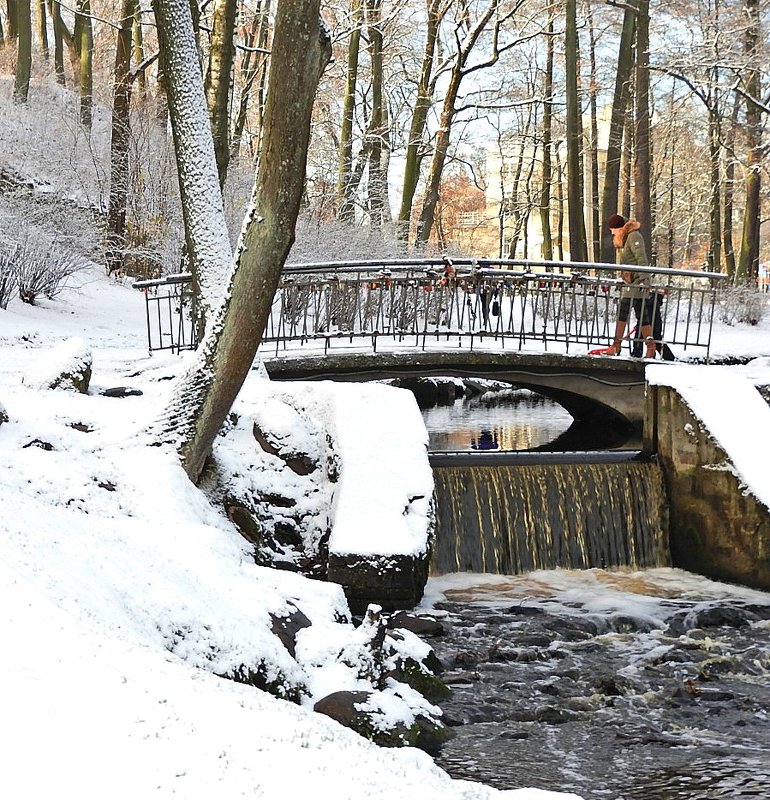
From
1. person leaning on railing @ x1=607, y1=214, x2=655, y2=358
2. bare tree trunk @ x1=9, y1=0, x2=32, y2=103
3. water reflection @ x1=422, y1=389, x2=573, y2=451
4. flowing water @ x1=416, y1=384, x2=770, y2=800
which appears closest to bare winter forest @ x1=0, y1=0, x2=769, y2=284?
bare tree trunk @ x1=9, y1=0, x2=32, y2=103

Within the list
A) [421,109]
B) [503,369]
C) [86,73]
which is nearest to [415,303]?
[503,369]

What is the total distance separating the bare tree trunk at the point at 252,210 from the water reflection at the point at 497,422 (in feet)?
24.2

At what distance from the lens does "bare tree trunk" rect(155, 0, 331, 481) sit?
7.37 m

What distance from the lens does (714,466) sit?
32.8ft

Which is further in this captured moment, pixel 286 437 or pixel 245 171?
pixel 245 171

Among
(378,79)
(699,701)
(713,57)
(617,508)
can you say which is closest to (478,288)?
(617,508)

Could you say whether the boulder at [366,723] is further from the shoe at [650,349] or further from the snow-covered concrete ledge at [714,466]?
the shoe at [650,349]

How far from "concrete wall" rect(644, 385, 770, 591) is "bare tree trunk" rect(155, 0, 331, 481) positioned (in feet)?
15.0

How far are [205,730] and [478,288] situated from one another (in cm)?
1186

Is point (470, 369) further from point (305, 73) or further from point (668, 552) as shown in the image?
point (305, 73)

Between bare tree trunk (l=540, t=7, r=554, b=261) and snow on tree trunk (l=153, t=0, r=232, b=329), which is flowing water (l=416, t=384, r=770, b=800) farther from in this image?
bare tree trunk (l=540, t=7, r=554, b=261)

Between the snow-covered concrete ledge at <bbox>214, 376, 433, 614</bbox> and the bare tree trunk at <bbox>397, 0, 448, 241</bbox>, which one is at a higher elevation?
the bare tree trunk at <bbox>397, 0, 448, 241</bbox>

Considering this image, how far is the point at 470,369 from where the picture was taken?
14719 millimetres

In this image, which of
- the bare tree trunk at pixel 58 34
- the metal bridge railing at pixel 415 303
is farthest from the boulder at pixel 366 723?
the bare tree trunk at pixel 58 34
